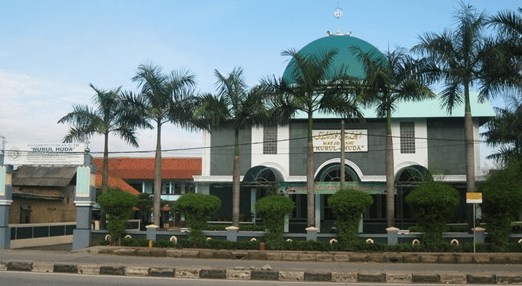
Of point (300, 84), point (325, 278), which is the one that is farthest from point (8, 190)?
point (325, 278)

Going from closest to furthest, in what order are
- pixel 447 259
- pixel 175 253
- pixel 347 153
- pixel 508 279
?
pixel 508 279
pixel 447 259
pixel 175 253
pixel 347 153

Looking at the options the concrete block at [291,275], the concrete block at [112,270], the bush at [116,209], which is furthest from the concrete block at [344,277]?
the bush at [116,209]

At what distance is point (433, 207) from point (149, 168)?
122ft

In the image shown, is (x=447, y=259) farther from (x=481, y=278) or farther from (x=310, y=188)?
(x=481, y=278)

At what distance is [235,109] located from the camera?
2525cm

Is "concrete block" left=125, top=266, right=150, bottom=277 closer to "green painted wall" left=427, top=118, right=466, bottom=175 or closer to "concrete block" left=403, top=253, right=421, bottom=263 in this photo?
"concrete block" left=403, top=253, right=421, bottom=263

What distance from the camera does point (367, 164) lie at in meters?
36.4

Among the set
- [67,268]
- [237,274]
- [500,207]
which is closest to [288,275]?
[237,274]

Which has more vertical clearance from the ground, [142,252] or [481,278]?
[481,278]

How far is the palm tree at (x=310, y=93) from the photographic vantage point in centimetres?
2383

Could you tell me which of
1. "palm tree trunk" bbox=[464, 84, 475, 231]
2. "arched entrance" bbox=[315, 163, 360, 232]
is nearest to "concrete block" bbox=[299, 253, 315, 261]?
"palm tree trunk" bbox=[464, 84, 475, 231]

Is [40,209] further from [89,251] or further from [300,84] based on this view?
[300,84]

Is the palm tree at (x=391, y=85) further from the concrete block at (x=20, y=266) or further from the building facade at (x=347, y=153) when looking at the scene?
the concrete block at (x=20, y=266)

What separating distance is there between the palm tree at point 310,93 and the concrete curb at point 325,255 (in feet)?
9.22
